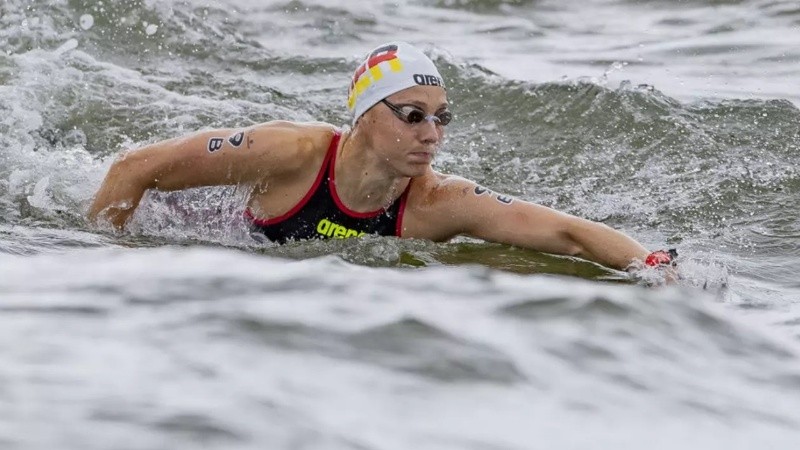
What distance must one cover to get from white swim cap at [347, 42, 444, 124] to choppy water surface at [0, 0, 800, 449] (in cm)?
81

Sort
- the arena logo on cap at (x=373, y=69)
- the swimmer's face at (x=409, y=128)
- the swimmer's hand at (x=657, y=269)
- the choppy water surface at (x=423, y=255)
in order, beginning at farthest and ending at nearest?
the arena logo on cap at (x=373, y=69) → the swimmer's face at (x=409, y=128) → the swimmer's hand at (x=657, y=269) → the choppy water surface at (x=423, y=255)

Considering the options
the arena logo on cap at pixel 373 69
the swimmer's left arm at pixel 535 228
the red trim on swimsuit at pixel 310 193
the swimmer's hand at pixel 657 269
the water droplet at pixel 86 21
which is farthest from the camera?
the water droplet at pixel 86 21

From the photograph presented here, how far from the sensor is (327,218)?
7.90m

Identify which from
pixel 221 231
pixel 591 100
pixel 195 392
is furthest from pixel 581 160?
pixel 195 392

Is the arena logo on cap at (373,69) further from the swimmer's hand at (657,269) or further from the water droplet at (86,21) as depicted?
the water droplet at (86,21)

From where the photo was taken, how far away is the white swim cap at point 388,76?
7.63 m

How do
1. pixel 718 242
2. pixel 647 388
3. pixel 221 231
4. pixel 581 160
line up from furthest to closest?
pixel 581 160
pixel 718 242
pixel 221 231
pixel 647 388

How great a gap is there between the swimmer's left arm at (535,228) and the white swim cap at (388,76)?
25.9 inches

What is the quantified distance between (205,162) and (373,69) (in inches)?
41.5

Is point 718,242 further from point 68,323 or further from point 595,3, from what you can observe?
point 595,3

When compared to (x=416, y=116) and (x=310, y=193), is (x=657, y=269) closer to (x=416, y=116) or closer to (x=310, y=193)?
(x=416, y=116)

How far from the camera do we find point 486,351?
4812 millimetres

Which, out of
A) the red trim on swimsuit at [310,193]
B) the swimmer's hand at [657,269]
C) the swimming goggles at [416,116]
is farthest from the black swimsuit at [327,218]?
the swimmer's hand at [657,269]

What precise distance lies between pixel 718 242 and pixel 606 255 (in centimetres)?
191
